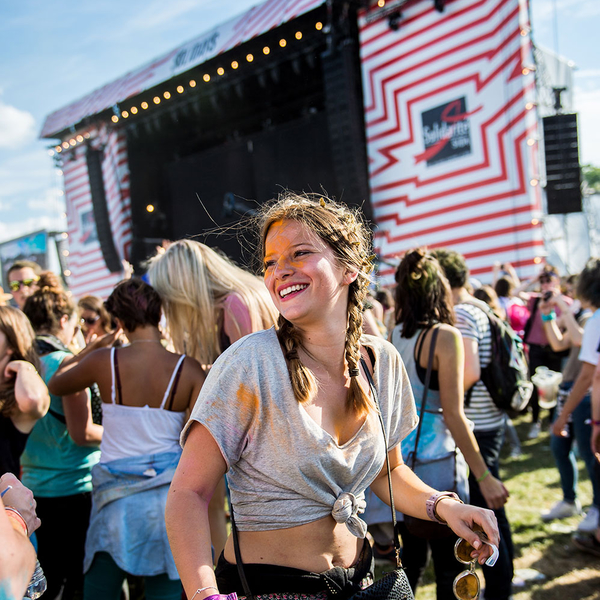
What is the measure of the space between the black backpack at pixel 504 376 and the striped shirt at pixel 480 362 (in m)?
0.03

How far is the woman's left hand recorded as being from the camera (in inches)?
52.8

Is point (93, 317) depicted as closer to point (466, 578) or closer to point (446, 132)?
point (466, 578)

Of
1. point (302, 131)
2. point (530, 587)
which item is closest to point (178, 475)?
point (530, 587)

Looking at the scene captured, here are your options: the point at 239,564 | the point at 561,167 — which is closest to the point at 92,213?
the point at 561,167

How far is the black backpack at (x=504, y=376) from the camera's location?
275 centimetres

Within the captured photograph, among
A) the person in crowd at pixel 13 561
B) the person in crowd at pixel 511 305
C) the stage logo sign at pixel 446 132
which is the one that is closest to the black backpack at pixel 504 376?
the person in crowd at pixel 13 561

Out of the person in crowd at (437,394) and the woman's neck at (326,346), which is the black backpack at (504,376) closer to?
the person in crowd at (437,394)

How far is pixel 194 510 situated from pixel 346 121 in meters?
7.83

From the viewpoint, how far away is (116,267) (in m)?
12.5

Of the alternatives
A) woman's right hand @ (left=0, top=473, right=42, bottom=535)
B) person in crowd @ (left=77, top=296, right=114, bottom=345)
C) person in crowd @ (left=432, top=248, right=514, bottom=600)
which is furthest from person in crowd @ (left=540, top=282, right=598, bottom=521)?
woman's right hand @ (left=0, top=473, right=42, bottom=535)

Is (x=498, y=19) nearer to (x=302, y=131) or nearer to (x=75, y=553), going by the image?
(x=302, y=131)

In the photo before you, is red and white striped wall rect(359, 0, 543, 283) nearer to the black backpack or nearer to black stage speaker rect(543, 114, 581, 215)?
black stage speaker rect(543, 114, 581, 215)

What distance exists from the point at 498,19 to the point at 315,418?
7.35 metres

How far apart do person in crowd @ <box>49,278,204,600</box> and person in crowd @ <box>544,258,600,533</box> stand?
2.17 metres
